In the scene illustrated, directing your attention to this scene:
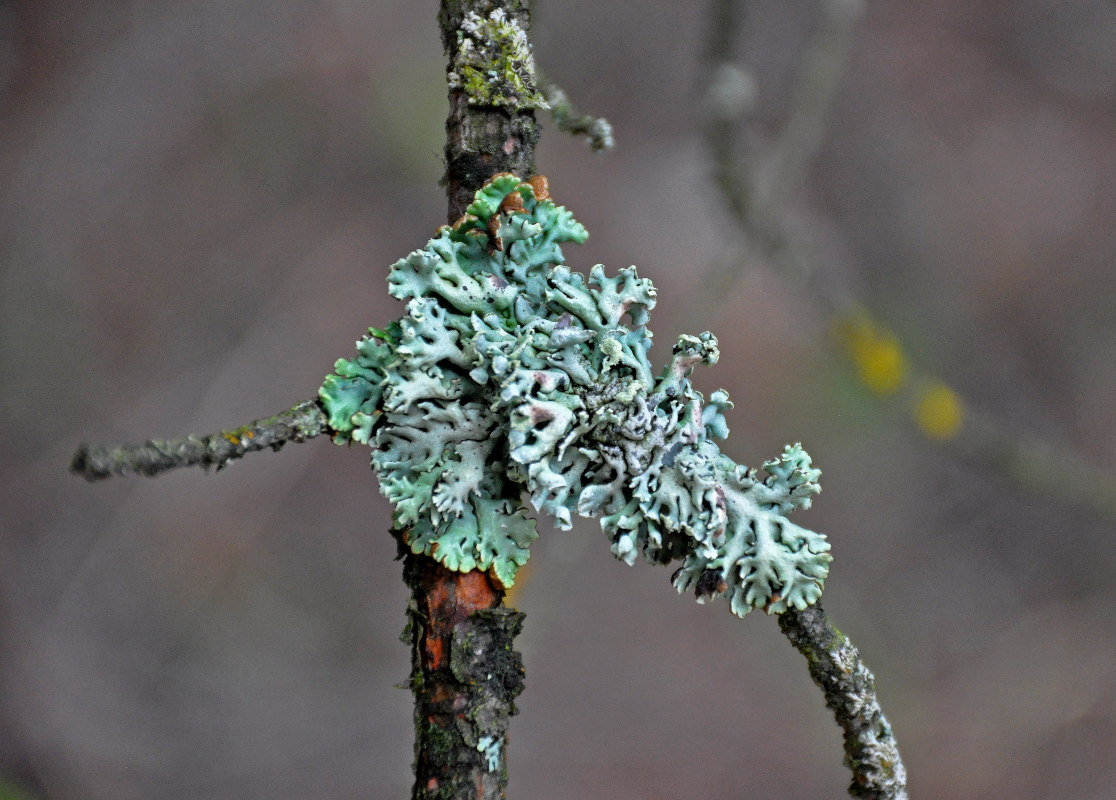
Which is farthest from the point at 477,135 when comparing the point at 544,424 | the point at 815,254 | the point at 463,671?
the point at 815,254

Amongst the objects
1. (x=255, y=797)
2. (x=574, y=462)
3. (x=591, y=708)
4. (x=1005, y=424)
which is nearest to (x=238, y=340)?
(x=255, y=797)

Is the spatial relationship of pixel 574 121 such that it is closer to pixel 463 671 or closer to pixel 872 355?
pixel 463 671

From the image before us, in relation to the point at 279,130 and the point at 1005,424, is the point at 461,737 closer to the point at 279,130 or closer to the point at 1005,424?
the point at 279,130

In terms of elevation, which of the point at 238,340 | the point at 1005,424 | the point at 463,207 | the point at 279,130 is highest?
the point at 279,130

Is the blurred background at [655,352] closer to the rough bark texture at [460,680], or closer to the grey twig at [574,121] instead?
the grey twig at [574,121]

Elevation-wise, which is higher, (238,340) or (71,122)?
(71,122)

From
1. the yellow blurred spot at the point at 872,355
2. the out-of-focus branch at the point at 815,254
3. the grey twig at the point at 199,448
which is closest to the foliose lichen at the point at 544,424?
the grey twig at the point at 199,448

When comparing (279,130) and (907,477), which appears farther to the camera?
(907,477)
